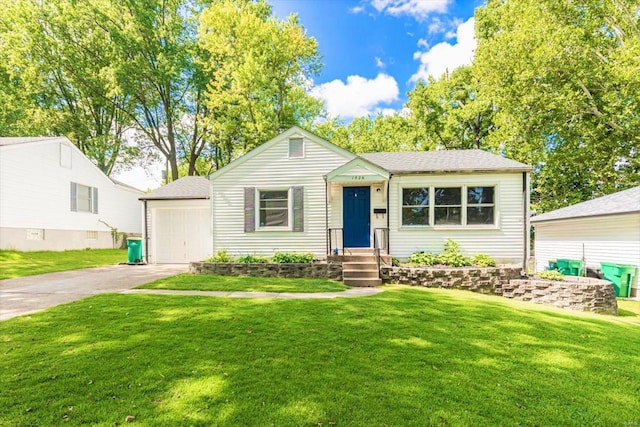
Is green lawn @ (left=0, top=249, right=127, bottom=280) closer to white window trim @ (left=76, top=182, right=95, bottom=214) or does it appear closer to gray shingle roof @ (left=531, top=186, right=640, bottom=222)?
white window trim @ (left=76, top=182, right=95, bottom=214)

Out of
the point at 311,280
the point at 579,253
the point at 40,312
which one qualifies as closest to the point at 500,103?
the point at 579,253

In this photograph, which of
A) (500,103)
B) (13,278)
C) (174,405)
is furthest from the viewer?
(500,103)

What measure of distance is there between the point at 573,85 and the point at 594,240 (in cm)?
966

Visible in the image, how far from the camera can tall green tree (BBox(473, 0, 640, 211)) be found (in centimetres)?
1498

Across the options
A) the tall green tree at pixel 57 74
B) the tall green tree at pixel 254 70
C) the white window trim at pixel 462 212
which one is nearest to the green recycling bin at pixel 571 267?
the white window trim at pixel 462 212

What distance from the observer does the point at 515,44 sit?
16141 millimetres

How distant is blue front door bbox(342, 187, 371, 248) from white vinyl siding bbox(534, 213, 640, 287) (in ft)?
27.9

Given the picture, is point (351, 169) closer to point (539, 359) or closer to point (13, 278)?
point (539, 359)

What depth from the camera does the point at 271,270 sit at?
31.2ft

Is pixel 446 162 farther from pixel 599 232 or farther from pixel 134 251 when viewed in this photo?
pixel 134 251

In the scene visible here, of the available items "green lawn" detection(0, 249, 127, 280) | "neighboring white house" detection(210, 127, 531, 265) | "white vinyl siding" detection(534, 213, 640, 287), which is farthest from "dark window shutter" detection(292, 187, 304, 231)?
"white vinyl siding" detection(534, 213, 640, 287)

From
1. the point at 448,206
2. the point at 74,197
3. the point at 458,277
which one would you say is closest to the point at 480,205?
the point at 448,206

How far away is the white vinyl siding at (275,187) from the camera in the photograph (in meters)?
10.9

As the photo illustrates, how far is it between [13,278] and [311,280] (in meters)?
8.52
